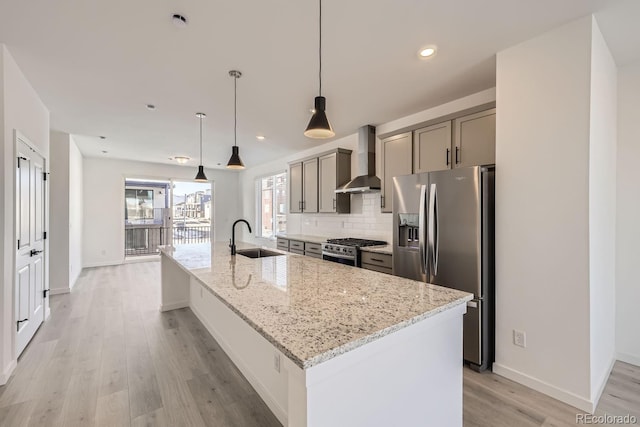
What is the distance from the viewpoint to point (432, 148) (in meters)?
3.16

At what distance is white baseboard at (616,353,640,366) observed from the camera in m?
2.49

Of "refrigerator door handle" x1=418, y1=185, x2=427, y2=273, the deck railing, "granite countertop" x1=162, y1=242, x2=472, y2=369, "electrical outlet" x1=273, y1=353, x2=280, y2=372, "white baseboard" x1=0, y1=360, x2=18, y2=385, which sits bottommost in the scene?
"white baseboard" x1=0, y1=360, x2=18, y2=385

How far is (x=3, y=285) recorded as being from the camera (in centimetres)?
230

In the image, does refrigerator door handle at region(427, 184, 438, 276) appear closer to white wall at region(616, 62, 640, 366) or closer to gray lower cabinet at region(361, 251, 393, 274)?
gray lower cabinet at region(361, 251, 393, 274)

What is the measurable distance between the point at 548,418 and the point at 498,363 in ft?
1.66

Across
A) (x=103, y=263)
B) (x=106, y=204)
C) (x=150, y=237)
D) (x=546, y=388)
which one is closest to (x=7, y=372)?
(x=546, y=388)

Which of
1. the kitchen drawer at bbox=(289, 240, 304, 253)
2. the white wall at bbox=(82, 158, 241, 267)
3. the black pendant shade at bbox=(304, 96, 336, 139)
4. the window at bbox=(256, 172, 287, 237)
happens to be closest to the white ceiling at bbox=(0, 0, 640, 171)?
the black pendant shade at bbox=(304, 96, 336, 139)

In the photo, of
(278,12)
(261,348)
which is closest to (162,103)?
(278,12)

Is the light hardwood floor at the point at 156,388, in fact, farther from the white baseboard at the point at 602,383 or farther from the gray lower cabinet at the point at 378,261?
the gray lower cabinet at the point at 378,261

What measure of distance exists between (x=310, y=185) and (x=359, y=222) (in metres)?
1.18

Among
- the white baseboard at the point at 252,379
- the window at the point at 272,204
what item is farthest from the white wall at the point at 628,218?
the window at the point at 272,204

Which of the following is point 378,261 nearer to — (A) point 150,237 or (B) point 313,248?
(B) point 313,248

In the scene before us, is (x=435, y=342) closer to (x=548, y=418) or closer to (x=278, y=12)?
(x=548, y=418)

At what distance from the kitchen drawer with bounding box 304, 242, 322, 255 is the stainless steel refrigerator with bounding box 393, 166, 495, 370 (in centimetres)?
184
